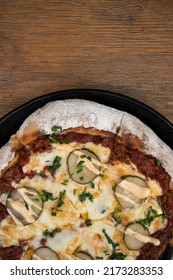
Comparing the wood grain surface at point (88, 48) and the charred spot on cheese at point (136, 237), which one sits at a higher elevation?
the wood grain surface at point (88, 48)

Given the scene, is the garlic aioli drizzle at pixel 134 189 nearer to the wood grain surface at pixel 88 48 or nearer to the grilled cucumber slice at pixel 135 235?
the grilled cucumber slice at pixel 135 235

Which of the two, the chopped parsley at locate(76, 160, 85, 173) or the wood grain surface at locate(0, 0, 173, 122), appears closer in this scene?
the chopped parsley at locate(76, 160, 85, 173)

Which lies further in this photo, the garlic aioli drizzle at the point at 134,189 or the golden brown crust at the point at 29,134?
the golden brown crust at the point at 29,134

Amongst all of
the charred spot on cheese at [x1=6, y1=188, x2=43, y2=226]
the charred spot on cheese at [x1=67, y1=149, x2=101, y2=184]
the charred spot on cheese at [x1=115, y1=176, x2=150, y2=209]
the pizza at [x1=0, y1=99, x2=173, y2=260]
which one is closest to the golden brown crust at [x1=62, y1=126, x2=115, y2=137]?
the pizza at [x1=0, y1=99, x2=173, y2=260]

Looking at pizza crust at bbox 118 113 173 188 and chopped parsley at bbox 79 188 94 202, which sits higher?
pizza crust at bbox 118 113 173 188

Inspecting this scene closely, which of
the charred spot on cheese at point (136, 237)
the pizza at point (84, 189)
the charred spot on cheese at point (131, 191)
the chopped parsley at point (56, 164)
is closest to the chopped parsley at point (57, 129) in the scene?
the pizza at point (84, 189)

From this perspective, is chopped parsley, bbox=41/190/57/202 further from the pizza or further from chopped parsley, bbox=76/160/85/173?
chopped parsley, bbox=76/160/85/173

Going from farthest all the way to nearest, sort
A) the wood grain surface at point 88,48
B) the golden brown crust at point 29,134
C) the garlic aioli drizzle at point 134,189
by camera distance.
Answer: the wood grain surface at point 88,48 < the golden brown crust at point 29,134 < the garlic aioli drizzle at point 134,189
